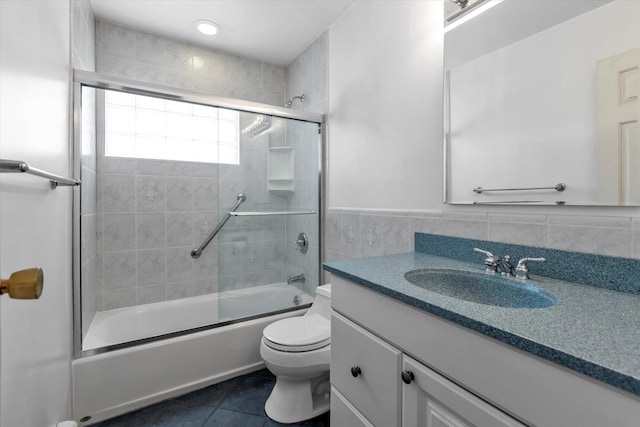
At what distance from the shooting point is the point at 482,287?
105 centimetres

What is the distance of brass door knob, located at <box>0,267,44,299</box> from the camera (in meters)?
0.43

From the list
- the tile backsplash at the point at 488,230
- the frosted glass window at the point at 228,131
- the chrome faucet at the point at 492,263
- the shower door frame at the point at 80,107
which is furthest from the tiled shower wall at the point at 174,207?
the chrome faucet at the point at 492,263

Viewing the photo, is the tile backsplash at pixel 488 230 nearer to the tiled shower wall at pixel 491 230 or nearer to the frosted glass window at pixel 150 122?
the tiled shower wall at pixel 491 230

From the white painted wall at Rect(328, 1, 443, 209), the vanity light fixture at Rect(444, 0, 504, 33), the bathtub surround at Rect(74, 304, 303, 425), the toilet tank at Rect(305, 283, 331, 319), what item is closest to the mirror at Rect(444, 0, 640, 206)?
the vanity light fixture at Rect(444, 0, 504, 33)

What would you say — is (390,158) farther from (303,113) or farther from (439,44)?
(303,113)

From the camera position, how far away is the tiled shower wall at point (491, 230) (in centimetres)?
86

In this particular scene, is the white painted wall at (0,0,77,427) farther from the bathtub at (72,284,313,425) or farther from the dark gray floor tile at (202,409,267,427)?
the dark gray floor tile at (202,409,267,427)

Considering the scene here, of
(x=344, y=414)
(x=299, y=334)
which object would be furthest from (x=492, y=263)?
(x=299, y=334)

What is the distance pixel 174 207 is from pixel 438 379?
2284mm

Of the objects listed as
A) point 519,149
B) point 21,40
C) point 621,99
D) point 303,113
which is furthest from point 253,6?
point 621,99

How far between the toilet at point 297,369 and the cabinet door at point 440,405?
711mm

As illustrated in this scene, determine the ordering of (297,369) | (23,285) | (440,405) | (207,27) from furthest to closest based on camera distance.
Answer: (207,27)
(297,369)
(440,405)
(23,285)

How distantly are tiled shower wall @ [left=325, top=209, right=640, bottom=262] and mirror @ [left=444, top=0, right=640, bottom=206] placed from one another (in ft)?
0.21

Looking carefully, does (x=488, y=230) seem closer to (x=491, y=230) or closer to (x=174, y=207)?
(x=491, y=230)
